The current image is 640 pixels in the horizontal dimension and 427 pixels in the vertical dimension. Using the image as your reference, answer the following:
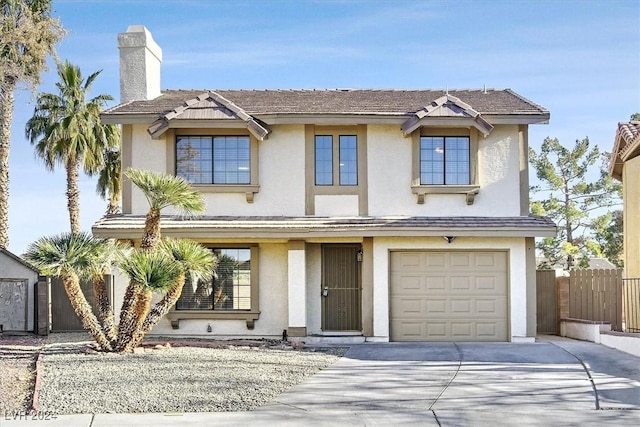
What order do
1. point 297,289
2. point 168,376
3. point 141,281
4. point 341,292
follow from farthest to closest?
point 341,292 < point 297,289 < point 141,281 < point 168,376

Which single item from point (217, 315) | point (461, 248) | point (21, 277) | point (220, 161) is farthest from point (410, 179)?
point (21, 277)

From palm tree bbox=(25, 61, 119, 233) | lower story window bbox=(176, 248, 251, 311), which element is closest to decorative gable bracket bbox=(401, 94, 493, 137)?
lower story window bbox=(176, 248, 251, 311)

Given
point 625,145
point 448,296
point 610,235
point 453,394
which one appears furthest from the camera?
point 610,235

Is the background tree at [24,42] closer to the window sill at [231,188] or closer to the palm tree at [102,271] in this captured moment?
the window sill at [231,188]

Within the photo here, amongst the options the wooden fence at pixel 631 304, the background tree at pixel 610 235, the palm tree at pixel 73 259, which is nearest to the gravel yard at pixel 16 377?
the palm tree at pixel 73 259

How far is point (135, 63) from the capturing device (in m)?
20.8

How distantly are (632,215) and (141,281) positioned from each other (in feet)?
42.3

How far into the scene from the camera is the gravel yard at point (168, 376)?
1077 cm

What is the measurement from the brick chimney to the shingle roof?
42 centimetres

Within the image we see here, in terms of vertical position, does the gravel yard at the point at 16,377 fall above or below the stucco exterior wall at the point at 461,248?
below

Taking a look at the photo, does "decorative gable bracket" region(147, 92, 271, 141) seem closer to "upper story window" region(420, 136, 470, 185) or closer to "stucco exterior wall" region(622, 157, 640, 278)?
"upper story window" region(420, 136, 470, 185)

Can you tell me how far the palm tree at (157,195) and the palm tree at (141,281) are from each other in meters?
0.47

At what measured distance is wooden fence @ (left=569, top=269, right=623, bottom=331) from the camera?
67.0 ft

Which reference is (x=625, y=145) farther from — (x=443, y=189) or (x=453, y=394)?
(x=453, y=394)
